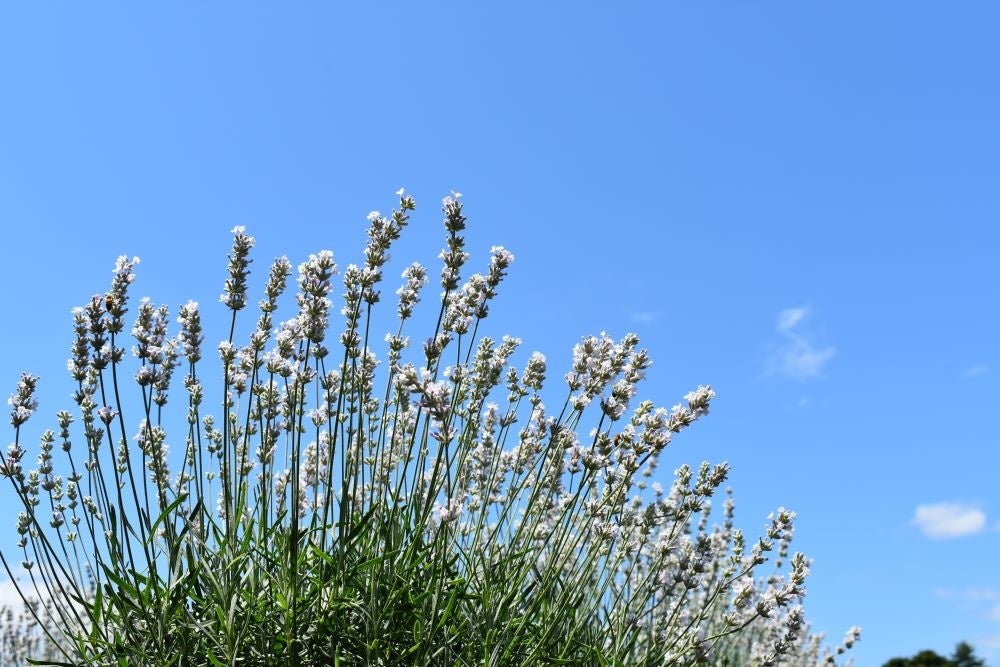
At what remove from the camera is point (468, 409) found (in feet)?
11.0

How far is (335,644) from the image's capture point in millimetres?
2580

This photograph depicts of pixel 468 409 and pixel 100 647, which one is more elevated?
pixel 468 409

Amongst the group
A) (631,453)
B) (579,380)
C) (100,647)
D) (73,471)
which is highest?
(579,380)

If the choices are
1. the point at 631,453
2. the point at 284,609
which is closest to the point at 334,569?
the point at 284,609

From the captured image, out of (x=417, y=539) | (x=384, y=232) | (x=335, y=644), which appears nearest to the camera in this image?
(x=335, y=644)

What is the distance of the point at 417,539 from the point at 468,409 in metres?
0.71

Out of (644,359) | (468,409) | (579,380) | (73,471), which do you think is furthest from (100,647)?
(644,359)

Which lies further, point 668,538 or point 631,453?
point 668,538

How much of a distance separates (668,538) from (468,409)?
93 cm

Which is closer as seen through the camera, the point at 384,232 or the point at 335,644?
the point at 335,644

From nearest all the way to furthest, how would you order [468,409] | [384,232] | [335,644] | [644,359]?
1. [335,644]
2. [384,232]
3. [644,359]
4. [468,409]

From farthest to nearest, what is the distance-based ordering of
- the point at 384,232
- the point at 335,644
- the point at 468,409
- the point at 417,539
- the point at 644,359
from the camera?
the point at 468,409, the point at 644,359, the point at 384,232, the point at 417,539, the point at 335,644

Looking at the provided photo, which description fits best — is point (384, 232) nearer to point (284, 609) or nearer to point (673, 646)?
point (284, 609)

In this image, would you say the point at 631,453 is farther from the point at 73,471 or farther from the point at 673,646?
the point at 73,471
